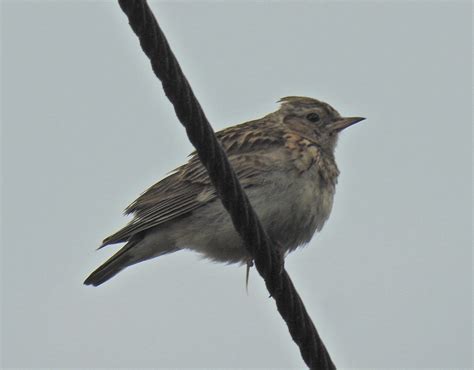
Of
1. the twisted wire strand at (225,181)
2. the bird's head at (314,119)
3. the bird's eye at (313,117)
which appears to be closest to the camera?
the twisted wire strand at (225,181)

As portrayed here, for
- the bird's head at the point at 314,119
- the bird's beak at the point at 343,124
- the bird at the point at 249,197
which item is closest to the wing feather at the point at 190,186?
the bird at the point at 249,197

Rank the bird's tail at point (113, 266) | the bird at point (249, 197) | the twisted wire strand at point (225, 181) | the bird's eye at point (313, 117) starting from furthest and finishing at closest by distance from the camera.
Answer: the bird's eye at point (313, 117)
the bird's tail at point (113, 266)
the bird at point (249, 197)
the twisted wire strand at point (225, 181)

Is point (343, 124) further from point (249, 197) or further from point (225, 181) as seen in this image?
point (225, 181)

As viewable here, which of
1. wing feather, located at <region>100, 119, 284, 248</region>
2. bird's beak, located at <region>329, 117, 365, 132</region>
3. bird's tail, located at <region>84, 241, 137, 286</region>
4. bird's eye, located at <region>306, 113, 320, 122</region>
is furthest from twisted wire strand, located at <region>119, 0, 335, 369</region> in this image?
bird's eye, located at <region>306, 113, 320, 122</region>

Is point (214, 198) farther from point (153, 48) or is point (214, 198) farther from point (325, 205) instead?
point (153, 48)

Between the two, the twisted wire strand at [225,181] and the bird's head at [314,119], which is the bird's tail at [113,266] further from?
the twisted wire strand at [225,181]

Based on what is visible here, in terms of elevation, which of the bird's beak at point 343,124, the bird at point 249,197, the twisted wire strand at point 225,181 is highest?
the bird's beak at point 343,124

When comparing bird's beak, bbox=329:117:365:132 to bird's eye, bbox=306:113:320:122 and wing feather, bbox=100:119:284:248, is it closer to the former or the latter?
bird's eye, bbox=306:113:320:122
